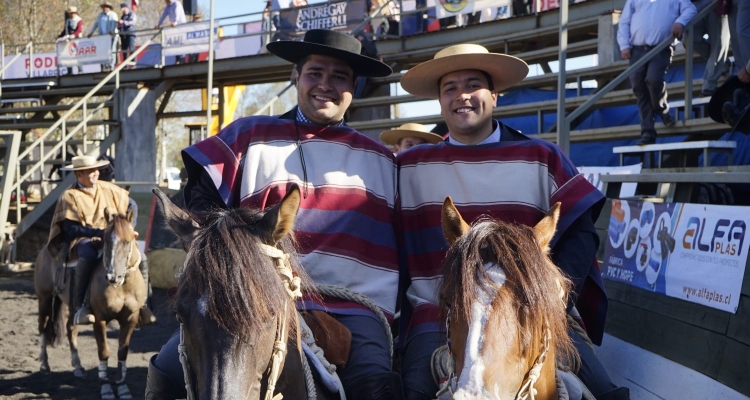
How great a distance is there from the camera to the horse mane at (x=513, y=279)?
256 centimetres

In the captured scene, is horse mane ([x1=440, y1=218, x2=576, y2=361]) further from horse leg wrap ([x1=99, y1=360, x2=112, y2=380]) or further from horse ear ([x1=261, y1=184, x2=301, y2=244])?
horse leg wrap ([x1=99, y1=360, x2=112, y2=380])

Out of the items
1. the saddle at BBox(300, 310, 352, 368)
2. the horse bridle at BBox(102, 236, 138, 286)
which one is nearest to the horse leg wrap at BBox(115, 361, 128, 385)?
the horse bridle at BBox(102, 236, 138, 286)

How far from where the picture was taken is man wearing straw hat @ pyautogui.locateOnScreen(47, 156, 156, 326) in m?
8.62

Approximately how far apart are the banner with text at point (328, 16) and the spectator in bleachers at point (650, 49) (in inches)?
312

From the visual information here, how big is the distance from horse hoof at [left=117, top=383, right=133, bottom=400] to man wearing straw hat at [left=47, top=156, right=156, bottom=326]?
873 millimetres

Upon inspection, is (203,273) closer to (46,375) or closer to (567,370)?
(567,370)

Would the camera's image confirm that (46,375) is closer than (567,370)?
No

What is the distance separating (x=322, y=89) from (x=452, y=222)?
3.59 feet

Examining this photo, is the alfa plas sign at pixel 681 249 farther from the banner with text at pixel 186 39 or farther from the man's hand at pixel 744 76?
the banner with text at pixel 186 39

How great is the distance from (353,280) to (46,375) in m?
6.37

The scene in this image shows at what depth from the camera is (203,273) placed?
2.47 meters

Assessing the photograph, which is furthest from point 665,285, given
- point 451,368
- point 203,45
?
point 203,45

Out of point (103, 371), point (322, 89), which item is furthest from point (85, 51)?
point (322, 89)

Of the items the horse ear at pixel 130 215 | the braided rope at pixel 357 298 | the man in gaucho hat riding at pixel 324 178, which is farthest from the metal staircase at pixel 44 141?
the braided rope at pixel 357 298
